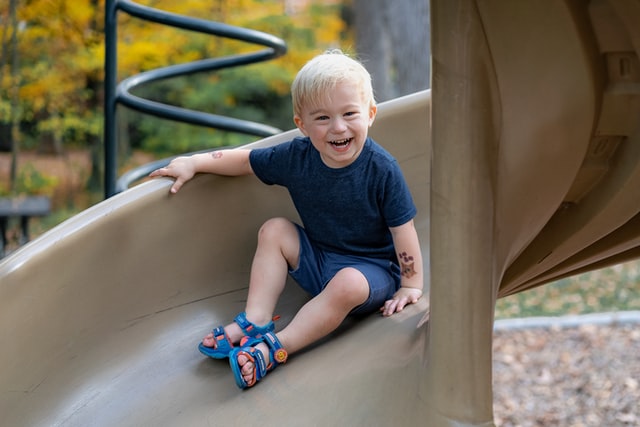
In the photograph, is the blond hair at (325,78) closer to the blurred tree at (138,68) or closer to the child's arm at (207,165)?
the child's arm at (207,165)

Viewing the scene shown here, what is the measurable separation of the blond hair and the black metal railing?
1.25 meters

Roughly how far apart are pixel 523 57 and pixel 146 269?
135 cm

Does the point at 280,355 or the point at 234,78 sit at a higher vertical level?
the point at 280,355

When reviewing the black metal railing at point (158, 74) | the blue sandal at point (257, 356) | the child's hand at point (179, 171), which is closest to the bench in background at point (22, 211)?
the black metal railing at point (158, 74)

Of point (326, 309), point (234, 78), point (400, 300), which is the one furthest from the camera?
point (234, 78)

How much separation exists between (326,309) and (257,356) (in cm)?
24

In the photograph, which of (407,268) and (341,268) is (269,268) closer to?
(341,268)

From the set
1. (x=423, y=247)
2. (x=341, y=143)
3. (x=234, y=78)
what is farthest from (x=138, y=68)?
(x=341, y=143)

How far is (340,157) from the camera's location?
2359 mm


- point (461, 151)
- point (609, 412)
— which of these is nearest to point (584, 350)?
point (609, 412)

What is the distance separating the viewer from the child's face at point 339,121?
225cm

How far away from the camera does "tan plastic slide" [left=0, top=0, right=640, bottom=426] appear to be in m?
1.60

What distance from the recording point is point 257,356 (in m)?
2.19

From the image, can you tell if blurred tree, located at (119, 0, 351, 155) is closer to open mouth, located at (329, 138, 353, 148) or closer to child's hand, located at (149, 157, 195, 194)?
child's hand, located at (149, 157, 195, 194)
